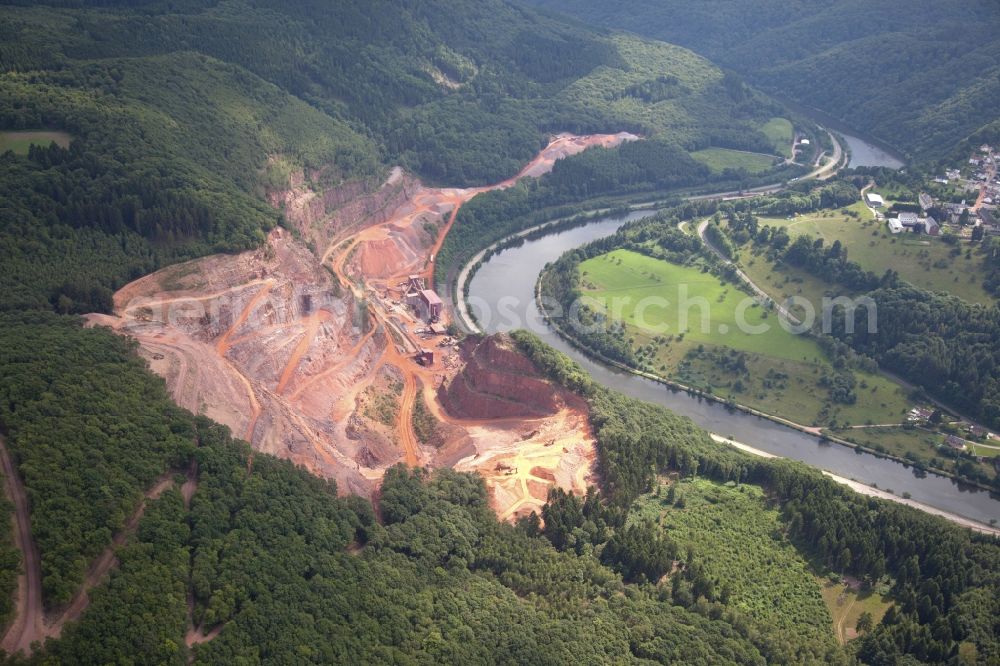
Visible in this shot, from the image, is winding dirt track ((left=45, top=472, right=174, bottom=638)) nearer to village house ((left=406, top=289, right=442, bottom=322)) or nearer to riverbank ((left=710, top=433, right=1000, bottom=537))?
village house ((left=406, top=289, right=442, bottom=322))

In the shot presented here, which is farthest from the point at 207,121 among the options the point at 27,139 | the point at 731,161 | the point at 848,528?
the point at 731,161

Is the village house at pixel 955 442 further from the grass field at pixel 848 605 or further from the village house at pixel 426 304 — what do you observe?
the village house at pixel 426 304

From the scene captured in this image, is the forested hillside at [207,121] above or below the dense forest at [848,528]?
above

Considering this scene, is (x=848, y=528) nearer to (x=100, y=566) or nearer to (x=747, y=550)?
(x=747, y=550)

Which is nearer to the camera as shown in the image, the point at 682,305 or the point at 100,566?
the point at 100,566

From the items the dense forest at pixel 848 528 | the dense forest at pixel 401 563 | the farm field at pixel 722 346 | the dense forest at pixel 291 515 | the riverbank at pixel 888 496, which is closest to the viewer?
the dense forest at pixel 401 563

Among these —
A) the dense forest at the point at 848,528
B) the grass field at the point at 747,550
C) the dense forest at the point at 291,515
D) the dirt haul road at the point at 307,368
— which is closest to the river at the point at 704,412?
the dense forest at the point at 291,515

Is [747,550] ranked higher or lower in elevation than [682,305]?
lower

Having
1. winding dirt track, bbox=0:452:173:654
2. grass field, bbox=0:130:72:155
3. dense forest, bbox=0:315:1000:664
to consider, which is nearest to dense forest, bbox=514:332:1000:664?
dense forest, bbox=0:315:1000:664
